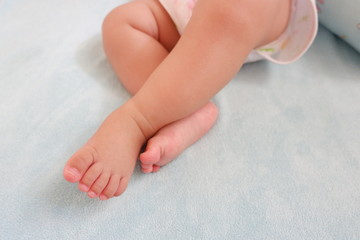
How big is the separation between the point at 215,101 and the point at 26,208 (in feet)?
1.29

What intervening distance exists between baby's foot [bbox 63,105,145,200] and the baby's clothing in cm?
26

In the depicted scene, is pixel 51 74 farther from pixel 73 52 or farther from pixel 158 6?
pixel 158 6

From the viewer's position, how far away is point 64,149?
614 mm

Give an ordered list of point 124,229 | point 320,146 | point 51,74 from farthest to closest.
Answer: point 51,74
point 320,146
point 124,229

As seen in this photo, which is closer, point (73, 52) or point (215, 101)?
point (215, 101)

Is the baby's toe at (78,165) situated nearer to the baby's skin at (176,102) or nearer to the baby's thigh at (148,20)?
the baby's skin at (176,102)

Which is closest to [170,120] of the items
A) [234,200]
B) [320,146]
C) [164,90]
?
[164,90]

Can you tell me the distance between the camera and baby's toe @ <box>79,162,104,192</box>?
1.69ft

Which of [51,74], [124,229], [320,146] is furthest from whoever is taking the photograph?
[51,74]

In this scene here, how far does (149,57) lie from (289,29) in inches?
12.1

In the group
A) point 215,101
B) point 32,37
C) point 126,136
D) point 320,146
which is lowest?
point 320,146

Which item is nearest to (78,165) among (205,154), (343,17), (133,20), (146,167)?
(146,167)

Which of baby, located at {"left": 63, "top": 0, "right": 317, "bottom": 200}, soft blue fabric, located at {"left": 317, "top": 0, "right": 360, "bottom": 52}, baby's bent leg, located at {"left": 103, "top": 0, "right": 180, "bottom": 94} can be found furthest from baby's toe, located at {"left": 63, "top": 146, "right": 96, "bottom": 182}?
soft blue fabric, located at {"left": 317, "top": 0, "right": 360, "bottom": 52}

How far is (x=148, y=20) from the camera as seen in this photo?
737 mm
